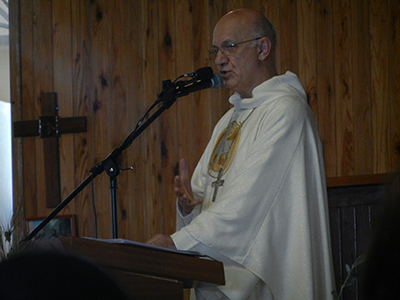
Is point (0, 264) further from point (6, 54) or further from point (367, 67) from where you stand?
point (6, 54)

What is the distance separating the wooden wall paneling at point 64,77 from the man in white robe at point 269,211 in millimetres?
1566

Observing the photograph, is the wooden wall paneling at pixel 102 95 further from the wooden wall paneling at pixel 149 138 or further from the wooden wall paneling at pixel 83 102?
the wooden wall paneling at pixel 149 138

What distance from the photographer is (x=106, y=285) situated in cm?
62

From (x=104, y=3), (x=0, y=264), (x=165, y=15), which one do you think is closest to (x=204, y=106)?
(x=165, y=15)

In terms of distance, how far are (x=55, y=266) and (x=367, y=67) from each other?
3.55m

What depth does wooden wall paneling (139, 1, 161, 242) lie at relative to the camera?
13.0 ft

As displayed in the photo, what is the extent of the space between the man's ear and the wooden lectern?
1.31 m

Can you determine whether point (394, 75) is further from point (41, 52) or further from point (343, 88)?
point (41, 52)

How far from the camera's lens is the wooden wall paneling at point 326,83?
12.6 ft

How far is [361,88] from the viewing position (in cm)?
386

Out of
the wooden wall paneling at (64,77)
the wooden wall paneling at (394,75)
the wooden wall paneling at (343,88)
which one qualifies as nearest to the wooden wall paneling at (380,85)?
the wooden wall paneling at (394,75)

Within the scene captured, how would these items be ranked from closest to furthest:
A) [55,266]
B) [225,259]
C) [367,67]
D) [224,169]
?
1. [55,266]
2. [225,259]
3. [224,169]
4. [367,67]

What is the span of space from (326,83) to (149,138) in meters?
1.24

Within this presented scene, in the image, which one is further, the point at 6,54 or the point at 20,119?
the point at 6,54
